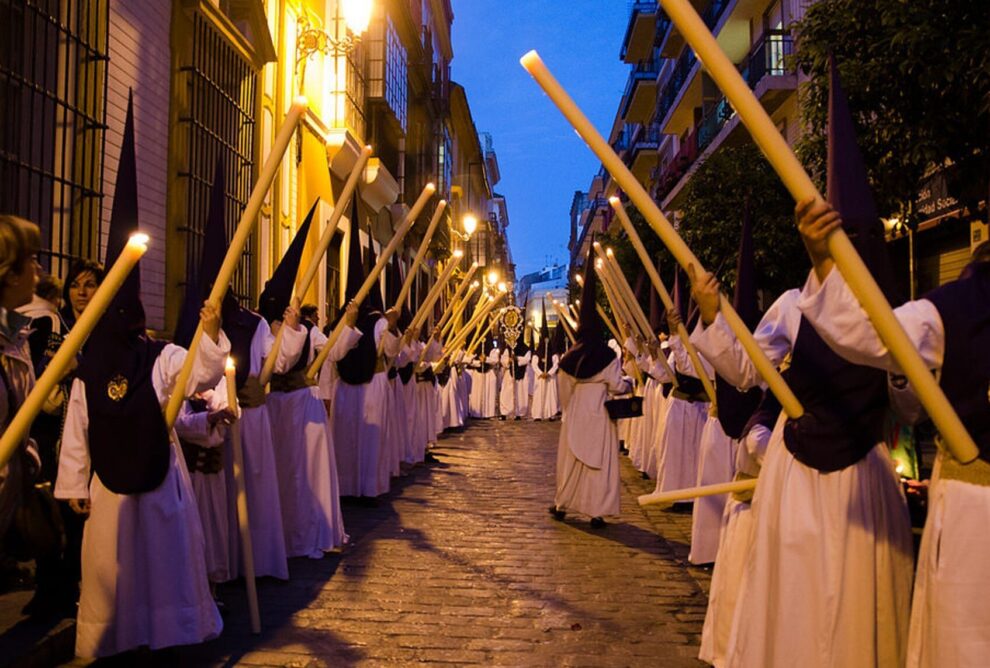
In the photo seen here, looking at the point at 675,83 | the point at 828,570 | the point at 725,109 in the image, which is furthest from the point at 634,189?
the point at 675,83

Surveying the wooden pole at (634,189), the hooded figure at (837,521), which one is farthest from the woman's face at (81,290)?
the hooded figure at (837,521)

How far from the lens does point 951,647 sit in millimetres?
2900

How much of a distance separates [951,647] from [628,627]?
298cm

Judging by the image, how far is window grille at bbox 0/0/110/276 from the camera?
7.62 meters

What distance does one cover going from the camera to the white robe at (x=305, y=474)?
757 centimetres

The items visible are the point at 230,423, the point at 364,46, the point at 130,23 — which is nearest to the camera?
the point at 230,423

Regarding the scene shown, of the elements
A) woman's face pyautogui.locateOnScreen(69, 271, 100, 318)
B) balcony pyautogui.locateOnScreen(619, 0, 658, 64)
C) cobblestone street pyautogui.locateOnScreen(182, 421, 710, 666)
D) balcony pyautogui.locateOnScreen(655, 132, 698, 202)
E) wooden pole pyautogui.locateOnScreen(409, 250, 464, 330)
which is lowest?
cobblestone street pyautogui.locateOnScreen(182, 421, 710, 666)

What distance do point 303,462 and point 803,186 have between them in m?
5.76

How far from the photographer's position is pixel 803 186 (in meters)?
2.68

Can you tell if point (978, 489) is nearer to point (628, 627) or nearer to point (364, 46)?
point (628, 627)

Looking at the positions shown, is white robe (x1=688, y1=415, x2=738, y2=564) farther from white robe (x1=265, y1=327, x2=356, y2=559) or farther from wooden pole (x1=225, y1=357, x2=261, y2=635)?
wooden pole (x1=225, y1=357, x2=261, y2=635)

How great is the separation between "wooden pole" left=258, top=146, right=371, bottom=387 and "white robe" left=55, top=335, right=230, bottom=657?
4.37ft

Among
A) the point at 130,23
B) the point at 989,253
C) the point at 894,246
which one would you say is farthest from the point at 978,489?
the point at 894,246

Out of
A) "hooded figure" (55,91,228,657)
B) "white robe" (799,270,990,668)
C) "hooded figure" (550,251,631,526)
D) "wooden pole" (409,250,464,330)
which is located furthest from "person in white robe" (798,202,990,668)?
"wooden pole" (409,250,464,330)
